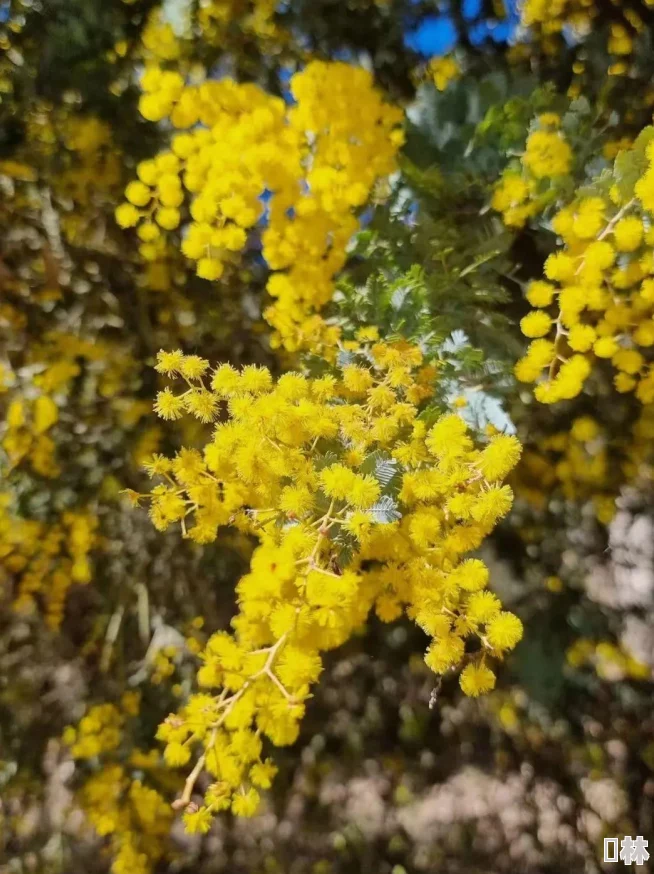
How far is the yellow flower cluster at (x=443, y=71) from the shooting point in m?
1.14

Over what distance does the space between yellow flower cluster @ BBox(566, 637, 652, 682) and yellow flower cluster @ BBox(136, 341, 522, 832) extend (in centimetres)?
78

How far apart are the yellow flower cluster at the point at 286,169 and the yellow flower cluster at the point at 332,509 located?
0.24m

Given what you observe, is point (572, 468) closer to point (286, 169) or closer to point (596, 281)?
point (596, 281)

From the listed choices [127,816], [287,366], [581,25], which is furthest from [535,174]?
[127,816]

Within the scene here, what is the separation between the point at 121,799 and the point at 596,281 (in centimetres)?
134

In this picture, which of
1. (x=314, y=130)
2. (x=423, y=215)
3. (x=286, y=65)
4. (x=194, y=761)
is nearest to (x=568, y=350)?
(x=423, y=215)

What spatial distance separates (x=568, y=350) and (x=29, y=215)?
3.56 feet

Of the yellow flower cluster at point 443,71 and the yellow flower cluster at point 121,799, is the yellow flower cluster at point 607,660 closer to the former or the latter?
the yellow flower cluster at point 121,799

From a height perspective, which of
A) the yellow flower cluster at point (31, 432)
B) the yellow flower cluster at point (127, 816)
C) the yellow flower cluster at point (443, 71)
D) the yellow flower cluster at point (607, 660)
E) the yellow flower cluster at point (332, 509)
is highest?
the yellow flower cluster at point (443, 71)

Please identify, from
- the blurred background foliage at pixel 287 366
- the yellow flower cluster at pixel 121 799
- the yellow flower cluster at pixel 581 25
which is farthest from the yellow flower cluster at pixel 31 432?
the yellow flower cluster at pixel 581 25

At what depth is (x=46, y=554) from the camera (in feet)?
4.84

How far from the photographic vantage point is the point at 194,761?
4.82ft

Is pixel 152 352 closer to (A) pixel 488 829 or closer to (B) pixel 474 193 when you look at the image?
(B) pixel 474 193

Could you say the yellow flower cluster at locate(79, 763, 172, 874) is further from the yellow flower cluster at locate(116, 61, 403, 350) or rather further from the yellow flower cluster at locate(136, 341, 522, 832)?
the yellow flower cluster at locate(116, 61, 403, 350)
